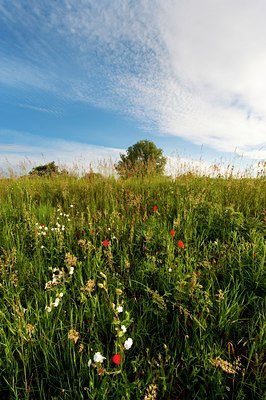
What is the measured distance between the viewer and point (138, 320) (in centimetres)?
197

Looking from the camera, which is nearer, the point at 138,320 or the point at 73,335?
the point at 73,335

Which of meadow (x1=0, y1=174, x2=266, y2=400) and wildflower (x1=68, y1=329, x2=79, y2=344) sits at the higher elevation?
wildflower (x1=68, y1=329, x2=79, y2=344)

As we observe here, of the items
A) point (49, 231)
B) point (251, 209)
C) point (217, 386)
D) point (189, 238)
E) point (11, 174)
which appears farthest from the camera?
point (11, 174)

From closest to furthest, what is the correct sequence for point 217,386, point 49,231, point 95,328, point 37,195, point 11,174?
point 217,386 < point 95,328 < point 49,231 < point 37,195 < point 11,174

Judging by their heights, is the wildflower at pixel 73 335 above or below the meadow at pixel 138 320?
above

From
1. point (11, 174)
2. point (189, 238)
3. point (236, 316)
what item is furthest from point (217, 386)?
point (11, 174)

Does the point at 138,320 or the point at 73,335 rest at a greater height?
the point at 73,335

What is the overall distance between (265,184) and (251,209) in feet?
4.99

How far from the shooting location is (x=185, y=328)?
1921 mm

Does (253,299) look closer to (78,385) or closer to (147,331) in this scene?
(147,331)

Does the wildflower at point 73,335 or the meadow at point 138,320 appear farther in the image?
the meadow at point 138,320

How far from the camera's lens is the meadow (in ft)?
5.24

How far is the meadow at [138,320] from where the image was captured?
1597 millimetres

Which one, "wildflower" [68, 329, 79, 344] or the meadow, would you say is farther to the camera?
the meadow
